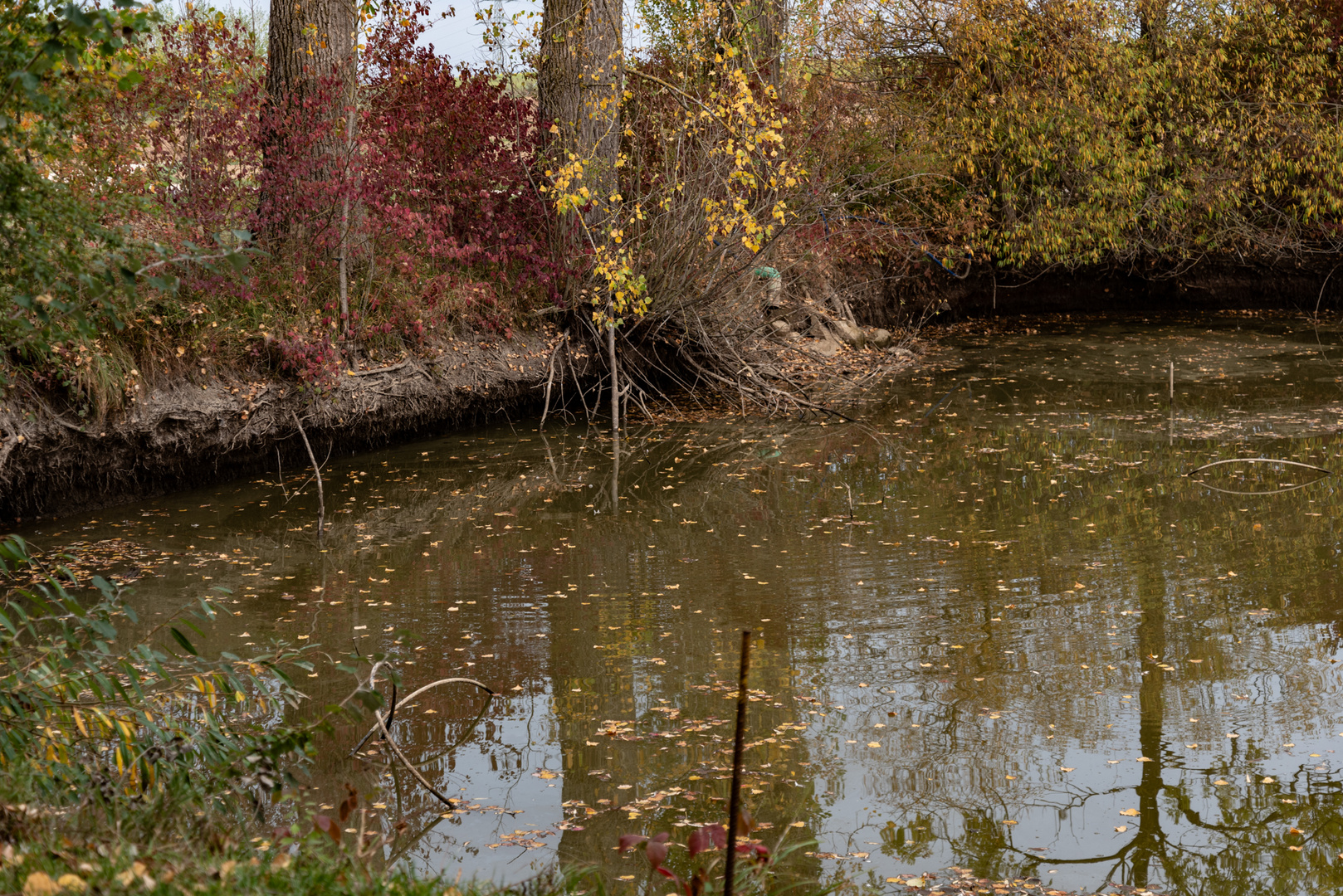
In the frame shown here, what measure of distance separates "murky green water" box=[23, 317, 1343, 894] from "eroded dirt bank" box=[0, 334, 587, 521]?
403 millimetres

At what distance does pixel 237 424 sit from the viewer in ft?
37.7

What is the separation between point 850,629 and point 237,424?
7.01m

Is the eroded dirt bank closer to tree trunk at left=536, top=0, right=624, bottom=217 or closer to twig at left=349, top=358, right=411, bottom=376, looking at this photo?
twig at left=349, top=358, right=411, bottom=376

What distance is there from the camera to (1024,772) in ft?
17.0

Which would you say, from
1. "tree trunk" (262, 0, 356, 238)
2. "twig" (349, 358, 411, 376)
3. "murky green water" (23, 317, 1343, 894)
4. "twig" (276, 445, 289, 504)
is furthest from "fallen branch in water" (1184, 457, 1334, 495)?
"tree trunk" (262, 0, 356, 238)

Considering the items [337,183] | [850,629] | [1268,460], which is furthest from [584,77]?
[850,629]

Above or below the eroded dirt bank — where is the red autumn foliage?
above

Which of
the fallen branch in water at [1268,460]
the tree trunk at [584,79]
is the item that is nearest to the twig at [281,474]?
the tree trunk at [584,79]

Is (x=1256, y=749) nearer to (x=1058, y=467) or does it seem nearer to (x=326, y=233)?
(x=1058, y=467)

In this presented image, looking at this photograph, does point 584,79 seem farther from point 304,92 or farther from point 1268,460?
point 1268,460

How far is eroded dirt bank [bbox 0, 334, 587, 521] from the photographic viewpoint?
1009cm

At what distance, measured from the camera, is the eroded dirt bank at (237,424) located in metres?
10.1

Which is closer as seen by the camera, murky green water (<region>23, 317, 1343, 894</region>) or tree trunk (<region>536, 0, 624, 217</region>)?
murky green water (<region>23, 317, 1343, 894</region>)

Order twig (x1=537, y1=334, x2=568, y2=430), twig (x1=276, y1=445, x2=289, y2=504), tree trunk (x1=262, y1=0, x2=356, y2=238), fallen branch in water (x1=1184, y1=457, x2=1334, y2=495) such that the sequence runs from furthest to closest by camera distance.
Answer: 1. twig (x1=537, y1=334, x2=568, y2=430)
2. tree trunk (x1=262, y1=0, x2=356, y2=238)
3. twig (x1=276, y1=445, x2=289, y2=504)
4. fallen branch in water (x1=1184, y1=457, x2=1334, y2=495)
